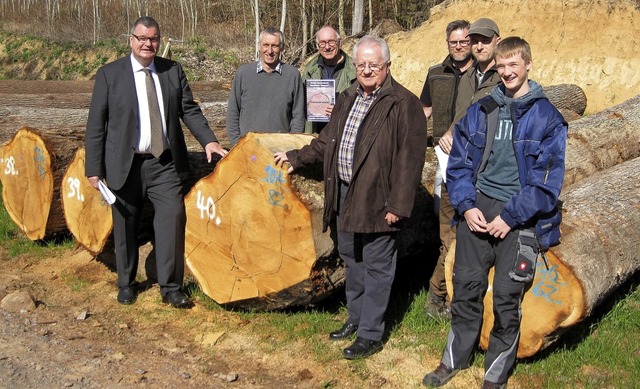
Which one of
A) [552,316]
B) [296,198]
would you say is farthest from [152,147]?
[552,316]

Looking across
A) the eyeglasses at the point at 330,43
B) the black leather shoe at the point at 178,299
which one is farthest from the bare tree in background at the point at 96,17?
the black leather shoe at the point at 178,299

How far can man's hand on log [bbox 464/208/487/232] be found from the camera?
144 inches

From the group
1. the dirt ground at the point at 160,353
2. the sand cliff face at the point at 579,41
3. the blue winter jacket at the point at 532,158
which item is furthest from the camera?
the sand cliff face at the point at 579,41

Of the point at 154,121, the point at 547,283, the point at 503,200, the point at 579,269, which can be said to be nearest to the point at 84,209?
the point at 154,121

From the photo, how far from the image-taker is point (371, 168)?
4047mm

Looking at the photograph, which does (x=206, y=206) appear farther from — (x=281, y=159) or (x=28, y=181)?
(x=28, y=181)

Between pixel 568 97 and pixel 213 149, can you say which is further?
pixel 568 97

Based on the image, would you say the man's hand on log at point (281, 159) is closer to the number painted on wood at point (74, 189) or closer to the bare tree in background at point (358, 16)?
the number painted on wood at point (74, 189)

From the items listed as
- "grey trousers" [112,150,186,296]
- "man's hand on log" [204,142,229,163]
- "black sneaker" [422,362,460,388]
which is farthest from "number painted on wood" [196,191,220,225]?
"black sneaker" [422,362,460,388]

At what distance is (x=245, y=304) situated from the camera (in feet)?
16.1

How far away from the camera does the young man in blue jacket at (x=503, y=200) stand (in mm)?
3516

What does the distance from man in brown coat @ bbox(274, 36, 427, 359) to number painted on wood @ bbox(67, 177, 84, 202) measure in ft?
7.81

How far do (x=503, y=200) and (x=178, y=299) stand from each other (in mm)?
2672

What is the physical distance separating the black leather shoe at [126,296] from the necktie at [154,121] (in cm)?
115
